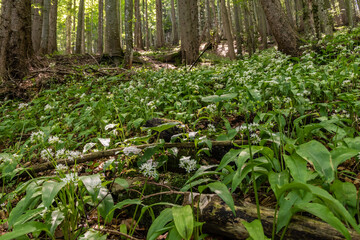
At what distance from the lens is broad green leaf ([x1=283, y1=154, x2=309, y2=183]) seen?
127cm

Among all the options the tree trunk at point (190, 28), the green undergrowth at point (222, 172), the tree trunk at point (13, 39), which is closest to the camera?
Answer: the green undergrowth at point (222, 172)

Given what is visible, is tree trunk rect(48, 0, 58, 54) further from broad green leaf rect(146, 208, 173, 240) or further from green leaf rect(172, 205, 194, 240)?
green leaf rect(172, 205, 194, 240)

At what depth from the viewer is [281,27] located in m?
6.68

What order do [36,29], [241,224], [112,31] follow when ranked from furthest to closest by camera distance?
[36,29], [112,31], [241,224]

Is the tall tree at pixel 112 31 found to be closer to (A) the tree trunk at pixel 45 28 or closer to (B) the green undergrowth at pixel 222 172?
(A) the tree trunk at pixel 45 28

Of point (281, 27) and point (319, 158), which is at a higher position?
point (281, 27)

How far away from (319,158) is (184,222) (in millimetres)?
891

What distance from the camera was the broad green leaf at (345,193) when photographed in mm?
1308

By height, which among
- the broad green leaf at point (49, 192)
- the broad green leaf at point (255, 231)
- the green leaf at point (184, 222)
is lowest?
the broad green leaf at point (255, 231)

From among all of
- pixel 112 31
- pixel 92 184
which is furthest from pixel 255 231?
pixel 112 31

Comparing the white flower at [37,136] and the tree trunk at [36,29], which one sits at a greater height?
the tree trunk at [36,29]

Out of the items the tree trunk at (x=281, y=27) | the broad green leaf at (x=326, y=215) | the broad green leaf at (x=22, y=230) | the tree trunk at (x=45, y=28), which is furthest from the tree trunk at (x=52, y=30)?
the broad green leaf at (x=326, y=215)

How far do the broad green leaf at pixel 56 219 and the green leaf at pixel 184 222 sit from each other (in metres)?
0.83

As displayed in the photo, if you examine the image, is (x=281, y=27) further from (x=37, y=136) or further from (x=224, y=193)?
(x=37, y=136)
